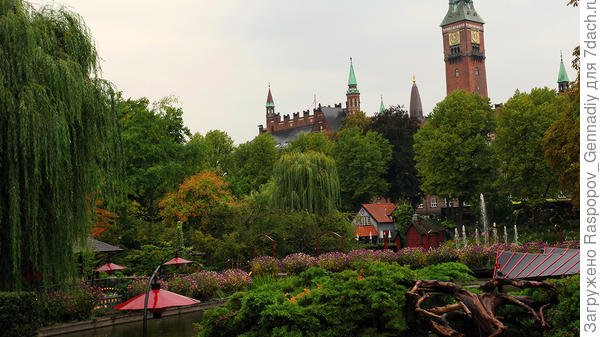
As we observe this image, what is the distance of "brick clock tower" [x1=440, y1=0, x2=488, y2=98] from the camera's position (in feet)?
362

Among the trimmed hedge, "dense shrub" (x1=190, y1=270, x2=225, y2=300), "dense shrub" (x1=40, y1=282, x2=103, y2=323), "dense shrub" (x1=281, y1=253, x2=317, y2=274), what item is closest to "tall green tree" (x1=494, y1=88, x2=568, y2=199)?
"dense shrub" (x1=281, y1=253, x2=317, y2=274)

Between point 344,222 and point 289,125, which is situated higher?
point 289,125

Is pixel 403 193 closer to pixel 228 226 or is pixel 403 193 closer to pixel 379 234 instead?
pixel 379 234

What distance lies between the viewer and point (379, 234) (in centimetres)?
6197

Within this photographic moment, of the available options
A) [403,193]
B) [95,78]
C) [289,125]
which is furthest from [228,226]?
[289,125]

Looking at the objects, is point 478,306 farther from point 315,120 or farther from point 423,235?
point 315,120

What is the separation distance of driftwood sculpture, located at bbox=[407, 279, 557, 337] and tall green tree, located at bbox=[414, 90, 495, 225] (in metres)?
39.0

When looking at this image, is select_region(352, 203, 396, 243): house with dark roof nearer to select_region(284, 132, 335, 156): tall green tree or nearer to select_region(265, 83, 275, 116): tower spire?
select_region(284, 132, 335, 156): tall green tree

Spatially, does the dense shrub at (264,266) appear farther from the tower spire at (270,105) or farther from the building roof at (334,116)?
the tower spire at (270,105)

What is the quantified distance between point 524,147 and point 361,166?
16.1 m

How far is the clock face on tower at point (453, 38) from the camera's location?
113562mm

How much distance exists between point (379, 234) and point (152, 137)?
24.0m

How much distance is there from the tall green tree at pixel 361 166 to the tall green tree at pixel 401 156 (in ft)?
2.82

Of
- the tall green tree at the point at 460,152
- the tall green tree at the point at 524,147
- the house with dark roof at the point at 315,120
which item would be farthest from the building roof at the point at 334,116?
the tall green tree at the point at 524,147
